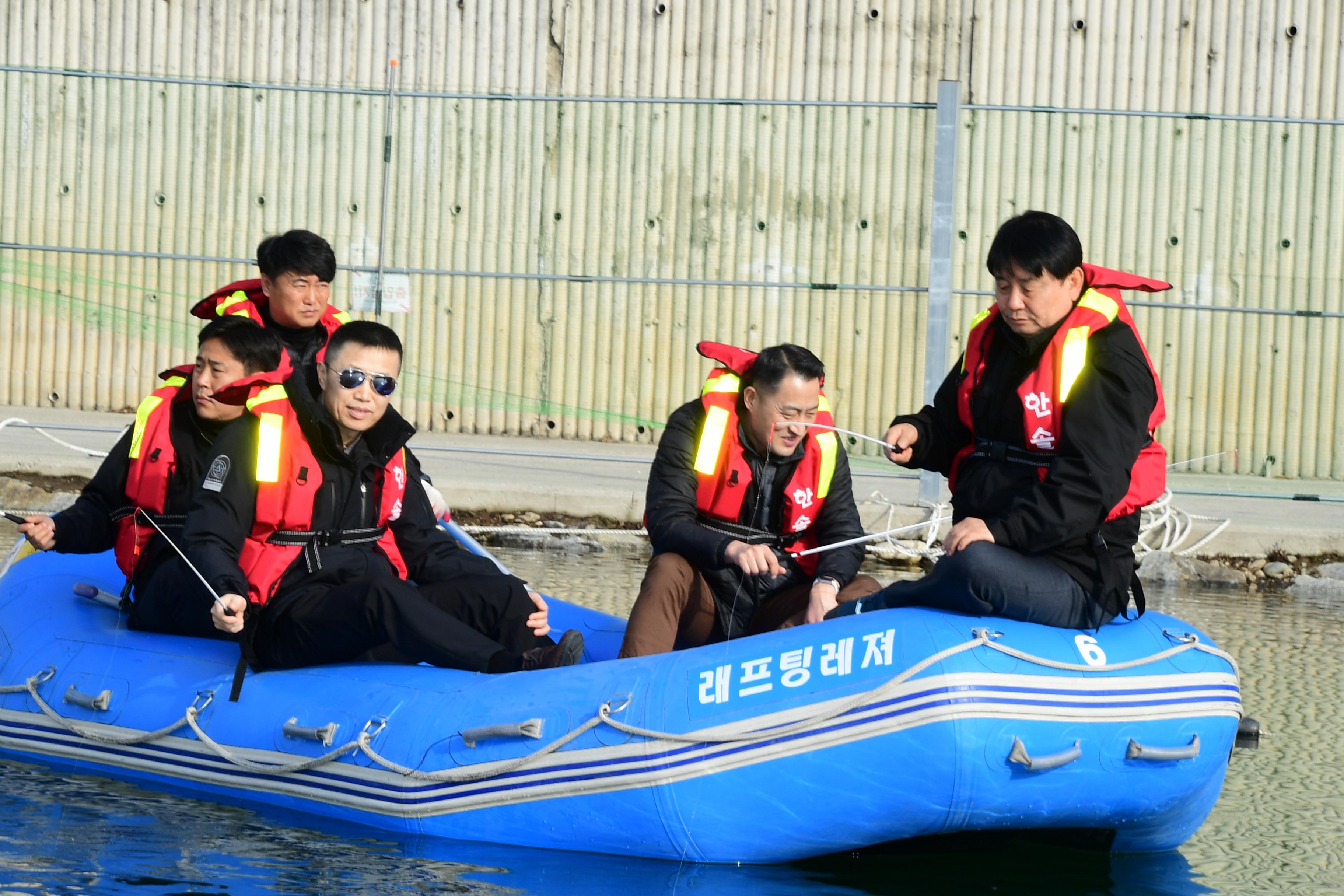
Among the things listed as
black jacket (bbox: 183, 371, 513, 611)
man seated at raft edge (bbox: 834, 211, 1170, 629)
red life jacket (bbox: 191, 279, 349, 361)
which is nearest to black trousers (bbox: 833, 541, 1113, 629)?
man seated at raft edge (bbox: 834, 211, 1170, 629)

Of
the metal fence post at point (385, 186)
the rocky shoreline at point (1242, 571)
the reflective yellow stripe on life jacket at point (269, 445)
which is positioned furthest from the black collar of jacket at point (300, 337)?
the rocky shoreline at point (1242, 571)

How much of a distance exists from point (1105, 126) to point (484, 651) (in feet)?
20.6

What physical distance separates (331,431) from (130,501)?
31.8 inches

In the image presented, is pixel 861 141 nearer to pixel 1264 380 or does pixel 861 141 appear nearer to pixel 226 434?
pixel 1264 380

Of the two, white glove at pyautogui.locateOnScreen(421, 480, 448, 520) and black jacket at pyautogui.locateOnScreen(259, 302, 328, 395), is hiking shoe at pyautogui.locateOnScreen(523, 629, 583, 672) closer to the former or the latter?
white glove at pyautogui.locateOnScreen(421, 480, 448, 520)

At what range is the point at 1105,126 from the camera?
9.12m

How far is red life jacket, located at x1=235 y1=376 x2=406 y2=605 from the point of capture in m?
4.02

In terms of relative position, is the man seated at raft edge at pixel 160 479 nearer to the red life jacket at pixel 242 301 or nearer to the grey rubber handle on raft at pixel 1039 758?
the red life jacket at pixel 242 301

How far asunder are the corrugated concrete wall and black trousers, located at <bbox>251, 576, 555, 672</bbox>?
521cm

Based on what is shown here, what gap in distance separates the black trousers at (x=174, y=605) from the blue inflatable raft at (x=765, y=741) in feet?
0.74

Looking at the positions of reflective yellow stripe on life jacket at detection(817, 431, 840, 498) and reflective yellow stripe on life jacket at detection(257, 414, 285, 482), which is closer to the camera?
reflective yellow stripe on life jacket at detection(257, 414, 285, 482)

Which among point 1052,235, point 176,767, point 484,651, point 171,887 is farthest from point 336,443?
→ point 1052,235

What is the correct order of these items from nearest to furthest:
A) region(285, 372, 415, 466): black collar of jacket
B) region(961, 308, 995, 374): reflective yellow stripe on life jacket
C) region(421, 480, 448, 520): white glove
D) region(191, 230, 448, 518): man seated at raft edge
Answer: region(961, 308, 995, 374): reflective yellow stripe on life jacket < region(285, 372, 415, 466): black collar of jacket < region(421, 480, 448, 520): white glove < region(191, 230, 448, 518): man seated at raft edge

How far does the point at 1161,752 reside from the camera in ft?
11.5
